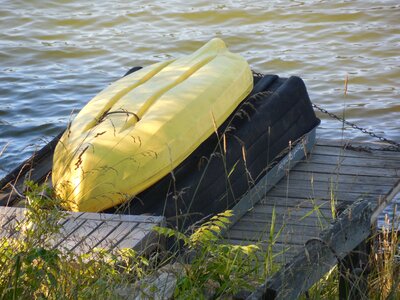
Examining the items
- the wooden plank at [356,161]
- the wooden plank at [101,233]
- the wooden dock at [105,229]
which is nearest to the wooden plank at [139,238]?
the wooden dock at [105,229]

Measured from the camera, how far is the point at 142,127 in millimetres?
6355

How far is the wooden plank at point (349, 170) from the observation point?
7.12 metres

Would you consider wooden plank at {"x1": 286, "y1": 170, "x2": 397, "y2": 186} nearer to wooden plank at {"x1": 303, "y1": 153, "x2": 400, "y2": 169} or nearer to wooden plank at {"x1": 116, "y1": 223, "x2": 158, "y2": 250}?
wooden plank at {"x1": 303, "y1": 153, "x2": 400, "y2": 169}

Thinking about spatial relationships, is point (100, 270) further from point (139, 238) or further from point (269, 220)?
point (269, 220)

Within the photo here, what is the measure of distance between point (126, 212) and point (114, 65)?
6.84m

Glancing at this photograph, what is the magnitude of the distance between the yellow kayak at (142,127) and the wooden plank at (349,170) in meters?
0.72

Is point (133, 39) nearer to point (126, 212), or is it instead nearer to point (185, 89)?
point (185, 89)

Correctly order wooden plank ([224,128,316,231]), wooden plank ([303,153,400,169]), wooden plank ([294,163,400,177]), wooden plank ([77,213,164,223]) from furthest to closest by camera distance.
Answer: wooden plank ([303,153,400,169]) < wooden plank ([294,163,400,177]) < wooden plank ([224,128,316,231]) < wooden plank ([77,213,164,223])

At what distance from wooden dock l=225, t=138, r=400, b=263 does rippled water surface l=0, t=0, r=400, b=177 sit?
94.3 inches

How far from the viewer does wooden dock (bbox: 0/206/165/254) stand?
16.1ft

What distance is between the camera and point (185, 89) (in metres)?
6.88

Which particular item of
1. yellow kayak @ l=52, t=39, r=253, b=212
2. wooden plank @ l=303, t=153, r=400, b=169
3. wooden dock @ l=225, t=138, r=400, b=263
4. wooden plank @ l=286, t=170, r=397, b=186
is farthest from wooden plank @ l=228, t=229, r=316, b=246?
wooden plank @ l=303, t=153, r=400, b=169

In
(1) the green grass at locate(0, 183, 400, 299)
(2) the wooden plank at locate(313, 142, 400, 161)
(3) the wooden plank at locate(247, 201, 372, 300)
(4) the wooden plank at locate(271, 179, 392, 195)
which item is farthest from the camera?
(2) the wooden plank at locate(313, 142, 400, 161)

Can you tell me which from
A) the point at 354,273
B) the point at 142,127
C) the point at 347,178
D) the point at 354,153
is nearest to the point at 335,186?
the point at 347,178
